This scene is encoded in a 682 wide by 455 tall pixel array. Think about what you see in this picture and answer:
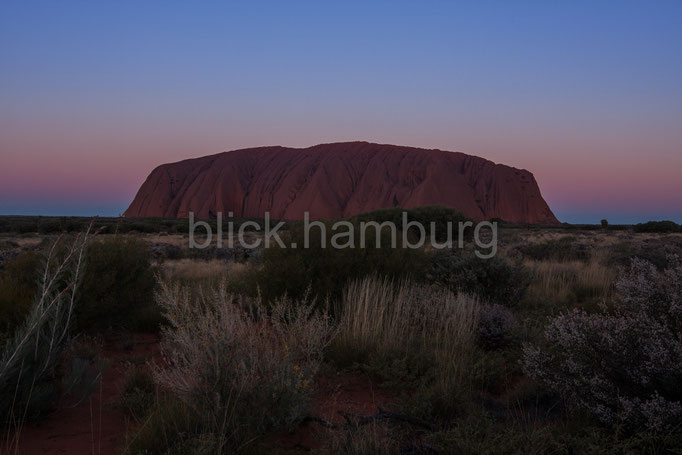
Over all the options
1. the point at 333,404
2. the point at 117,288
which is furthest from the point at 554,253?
the point at 117,288

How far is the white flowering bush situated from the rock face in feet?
164

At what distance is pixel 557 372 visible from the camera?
3.41 m

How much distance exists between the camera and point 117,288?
594cm

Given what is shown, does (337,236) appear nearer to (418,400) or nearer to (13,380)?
(418,400)

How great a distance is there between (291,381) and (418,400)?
3.46ft

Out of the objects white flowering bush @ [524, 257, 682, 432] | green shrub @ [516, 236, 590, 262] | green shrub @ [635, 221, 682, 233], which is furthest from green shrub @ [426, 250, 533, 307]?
green shrub @ [635, 221, 682, 233]

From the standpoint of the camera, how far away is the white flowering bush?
2.75 meters

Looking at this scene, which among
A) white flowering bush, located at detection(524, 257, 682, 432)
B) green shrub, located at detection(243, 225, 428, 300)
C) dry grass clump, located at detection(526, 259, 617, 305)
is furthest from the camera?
dry grass clump, located at detection(526, 259, 617, 305)

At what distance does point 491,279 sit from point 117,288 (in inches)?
235

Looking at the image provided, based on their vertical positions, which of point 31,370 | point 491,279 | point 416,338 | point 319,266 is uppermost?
point 319,266

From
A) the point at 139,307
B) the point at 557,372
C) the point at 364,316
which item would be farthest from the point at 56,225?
the point at 557,372

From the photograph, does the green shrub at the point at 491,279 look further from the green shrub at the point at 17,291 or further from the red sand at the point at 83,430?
the green shrub at the point at 17,291

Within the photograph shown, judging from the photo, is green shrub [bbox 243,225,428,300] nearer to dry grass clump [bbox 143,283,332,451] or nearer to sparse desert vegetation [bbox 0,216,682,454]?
sparse desert vegetation [bbox 0,216,682,454]

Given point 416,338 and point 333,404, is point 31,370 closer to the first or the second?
point 333,404
